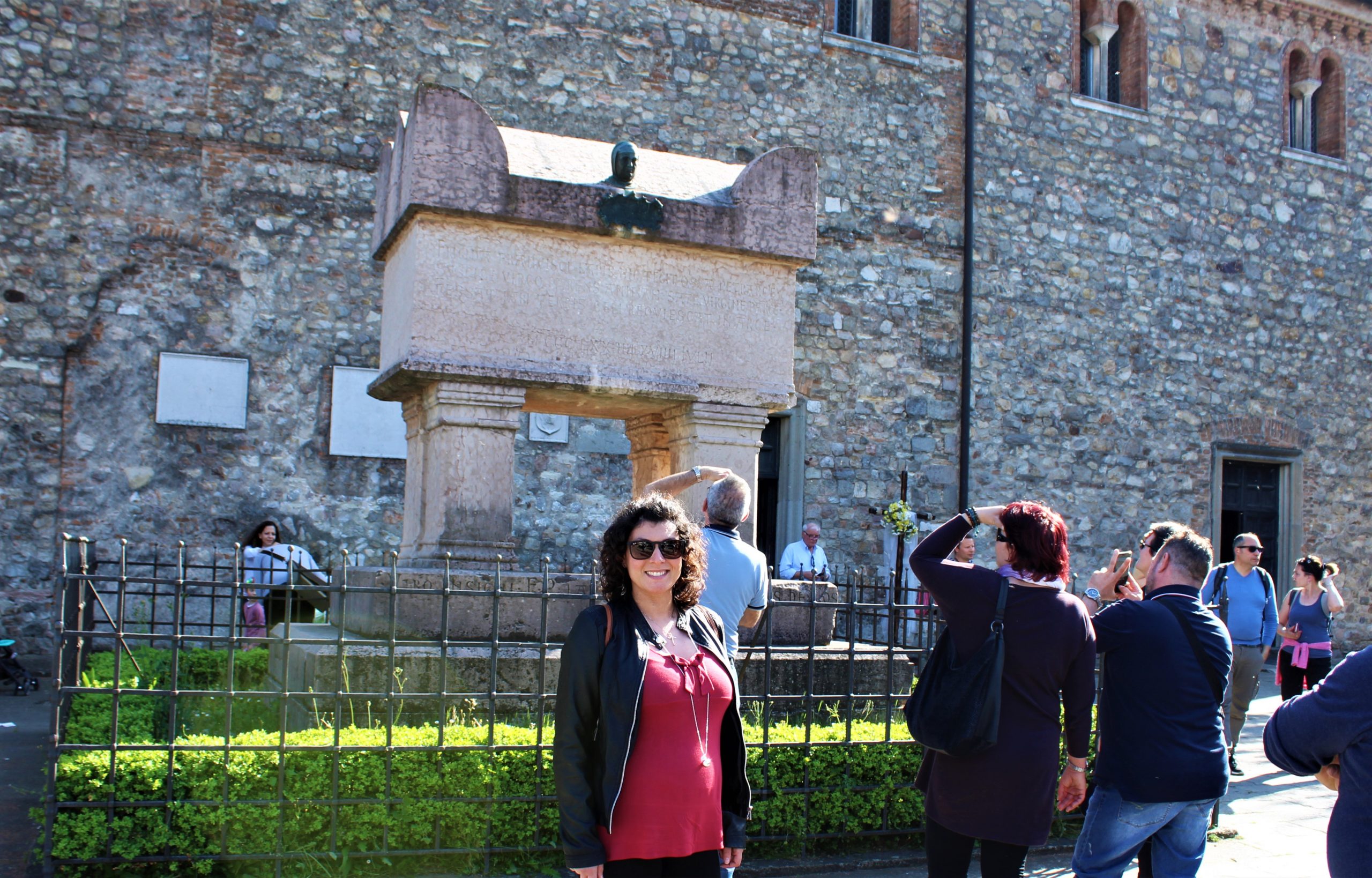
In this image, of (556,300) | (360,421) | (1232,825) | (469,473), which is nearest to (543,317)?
(556,300)

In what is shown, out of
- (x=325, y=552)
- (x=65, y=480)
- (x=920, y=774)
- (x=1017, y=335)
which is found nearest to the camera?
(x=920, y=774)

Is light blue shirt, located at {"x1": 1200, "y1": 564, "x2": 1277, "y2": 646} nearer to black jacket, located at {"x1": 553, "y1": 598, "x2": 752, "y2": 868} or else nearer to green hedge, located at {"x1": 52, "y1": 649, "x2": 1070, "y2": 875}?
green hedge, located at {"x1": 52, "y1": 649, "x2": 1070, "y2": 875}

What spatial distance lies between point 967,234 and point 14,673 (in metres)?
10.8

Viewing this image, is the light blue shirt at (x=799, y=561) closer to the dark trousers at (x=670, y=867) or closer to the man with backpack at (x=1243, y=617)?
the man with backpack at (x=1243, y=617)

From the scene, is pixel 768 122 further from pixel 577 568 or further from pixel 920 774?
pixel 920 774

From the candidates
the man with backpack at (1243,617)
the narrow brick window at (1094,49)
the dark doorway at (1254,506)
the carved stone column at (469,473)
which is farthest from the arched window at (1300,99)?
the carved stone column at (469,473)

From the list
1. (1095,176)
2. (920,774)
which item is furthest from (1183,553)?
(1095,176)

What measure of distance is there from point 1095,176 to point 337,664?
12.8 metres

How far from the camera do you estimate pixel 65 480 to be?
33.7ft

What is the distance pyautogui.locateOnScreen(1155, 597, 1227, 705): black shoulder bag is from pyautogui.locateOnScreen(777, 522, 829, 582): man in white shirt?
24.7 feet

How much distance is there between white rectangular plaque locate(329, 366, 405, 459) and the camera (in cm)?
1113

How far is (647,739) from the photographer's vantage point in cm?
274

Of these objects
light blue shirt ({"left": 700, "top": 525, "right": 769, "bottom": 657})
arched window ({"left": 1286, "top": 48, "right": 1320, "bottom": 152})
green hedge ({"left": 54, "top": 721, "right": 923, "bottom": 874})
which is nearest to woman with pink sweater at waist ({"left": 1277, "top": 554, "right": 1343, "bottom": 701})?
green hedge ({"left": 54, "top": 721, "right": 923, "bottom": 874})

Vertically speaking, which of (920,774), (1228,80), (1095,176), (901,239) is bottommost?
(920,774)
